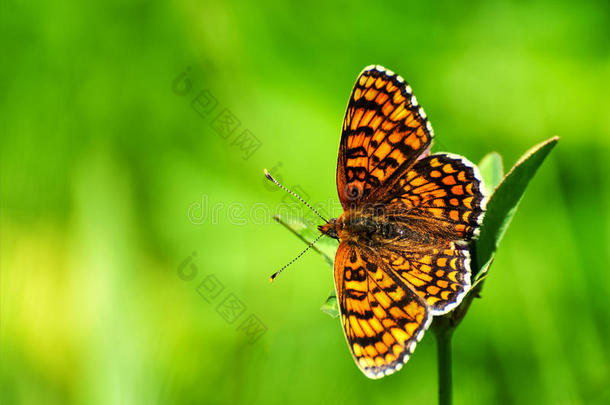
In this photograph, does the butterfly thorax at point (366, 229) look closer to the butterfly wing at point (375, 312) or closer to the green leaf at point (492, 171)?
the butterfly wing at point (375, 312)

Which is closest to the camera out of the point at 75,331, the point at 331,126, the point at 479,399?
the point at 479,399

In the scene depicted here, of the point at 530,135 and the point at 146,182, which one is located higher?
the point at 146,182

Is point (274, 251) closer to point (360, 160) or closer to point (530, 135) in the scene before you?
point (360, 160)

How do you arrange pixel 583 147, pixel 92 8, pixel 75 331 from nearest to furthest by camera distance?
pixel 75 331 < pixel 583 147 < pixel 92 8

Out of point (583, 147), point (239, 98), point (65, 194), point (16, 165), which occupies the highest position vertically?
point (16, 165)

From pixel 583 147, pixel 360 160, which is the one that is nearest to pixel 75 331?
pixel 360 160

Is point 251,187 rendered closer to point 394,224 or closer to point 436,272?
point 394,224

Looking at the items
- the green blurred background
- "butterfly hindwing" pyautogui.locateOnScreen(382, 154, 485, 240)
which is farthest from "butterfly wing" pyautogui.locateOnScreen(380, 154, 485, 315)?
the green blurred background

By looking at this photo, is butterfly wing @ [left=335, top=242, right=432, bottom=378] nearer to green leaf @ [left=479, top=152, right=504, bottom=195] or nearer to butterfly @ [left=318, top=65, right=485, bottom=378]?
butterfly @ [left=318, top=65, right=485, bottom=378]
